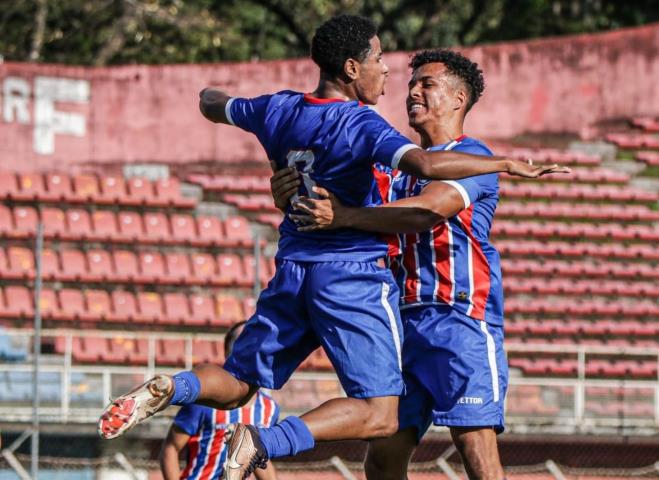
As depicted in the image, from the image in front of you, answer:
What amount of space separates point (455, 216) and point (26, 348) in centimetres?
900

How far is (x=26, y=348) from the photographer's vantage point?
46.4 feet

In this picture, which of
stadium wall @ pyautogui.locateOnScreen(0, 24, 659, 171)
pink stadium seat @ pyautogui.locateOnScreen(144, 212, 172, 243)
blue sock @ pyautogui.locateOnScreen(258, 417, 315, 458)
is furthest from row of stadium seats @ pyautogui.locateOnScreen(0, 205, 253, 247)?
blue sock @ pyautogui.locateOnScreen(258, 417, 315, 458)

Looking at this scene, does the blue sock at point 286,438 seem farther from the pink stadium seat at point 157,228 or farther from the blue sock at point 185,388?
the pink stadium seat at point 157,228

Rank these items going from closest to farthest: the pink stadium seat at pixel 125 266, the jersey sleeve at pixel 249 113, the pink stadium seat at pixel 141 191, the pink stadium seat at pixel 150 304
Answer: the jersey sleeve at pixel 249 113, the pink stadium seat at pixel 150 304, the pink stadium seat at pixel 125 266, the pink stadium seat at pixel 141 191

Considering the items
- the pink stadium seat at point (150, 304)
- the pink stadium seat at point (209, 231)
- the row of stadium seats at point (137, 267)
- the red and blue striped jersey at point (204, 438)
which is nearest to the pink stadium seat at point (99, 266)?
the row of stadium seats at point (137, 267)

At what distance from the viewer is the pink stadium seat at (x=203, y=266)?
16.0m

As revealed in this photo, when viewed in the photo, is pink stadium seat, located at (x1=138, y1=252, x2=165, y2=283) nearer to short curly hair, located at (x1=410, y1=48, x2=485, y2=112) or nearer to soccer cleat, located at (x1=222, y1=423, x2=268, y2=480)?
short curly hair, located at (x1=410, y1=48, x2=485, y2=112)

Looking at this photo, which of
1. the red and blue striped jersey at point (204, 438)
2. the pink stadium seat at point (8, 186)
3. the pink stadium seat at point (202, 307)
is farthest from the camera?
the pink stadium seat at point (8, 186)

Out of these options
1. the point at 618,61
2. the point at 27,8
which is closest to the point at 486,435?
the point at 618,61

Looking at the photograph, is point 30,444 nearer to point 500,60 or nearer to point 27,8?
point 500,60

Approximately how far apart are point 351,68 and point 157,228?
1085 centimetres

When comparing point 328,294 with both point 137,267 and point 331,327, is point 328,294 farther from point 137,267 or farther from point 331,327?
point 137,267

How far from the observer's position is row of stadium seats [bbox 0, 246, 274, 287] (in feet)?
51.2

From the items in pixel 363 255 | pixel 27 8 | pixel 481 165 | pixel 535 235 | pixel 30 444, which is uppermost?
pixel 27 8
